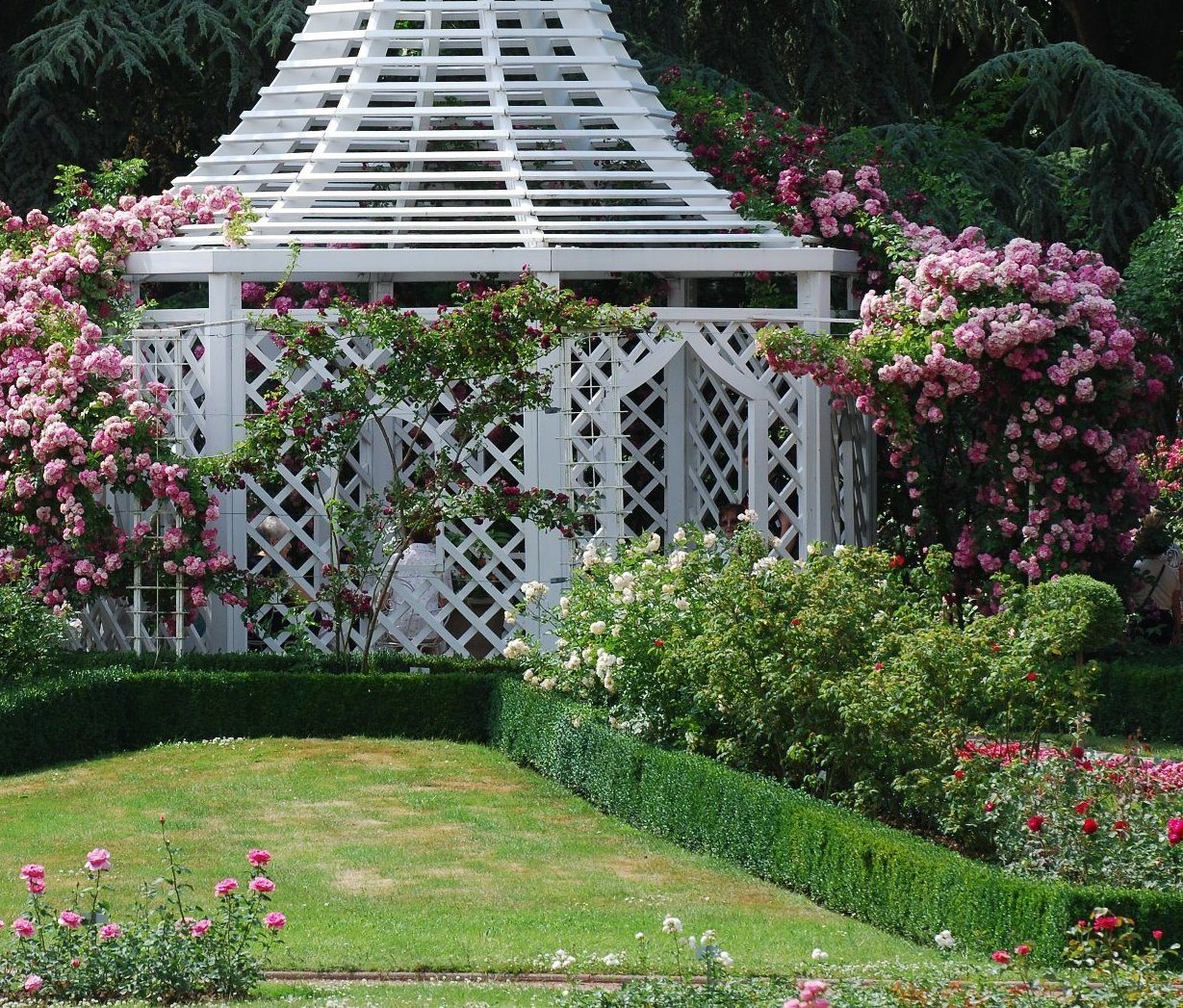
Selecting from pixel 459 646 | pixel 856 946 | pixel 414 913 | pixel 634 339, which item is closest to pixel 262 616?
pixel 459 646

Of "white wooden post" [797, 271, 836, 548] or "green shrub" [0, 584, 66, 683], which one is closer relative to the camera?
"green shrub" [0, 584, 66, 683]

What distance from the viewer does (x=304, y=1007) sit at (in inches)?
235

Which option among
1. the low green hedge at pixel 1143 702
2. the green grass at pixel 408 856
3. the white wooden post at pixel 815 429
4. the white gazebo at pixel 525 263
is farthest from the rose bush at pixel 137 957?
the white wooden post at pixel 815 429

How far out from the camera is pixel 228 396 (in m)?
12.8

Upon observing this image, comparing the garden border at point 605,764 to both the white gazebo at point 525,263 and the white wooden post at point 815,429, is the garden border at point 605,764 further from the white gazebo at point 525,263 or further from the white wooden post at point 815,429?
the white wooden post at point 815,429

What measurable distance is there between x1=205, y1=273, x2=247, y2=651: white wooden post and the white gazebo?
15 millimetres

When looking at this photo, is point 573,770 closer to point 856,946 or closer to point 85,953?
point 856,946

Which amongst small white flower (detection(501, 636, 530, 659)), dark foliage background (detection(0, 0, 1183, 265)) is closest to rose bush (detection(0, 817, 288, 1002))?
small white flower (detection(501, 636, 530, 659))

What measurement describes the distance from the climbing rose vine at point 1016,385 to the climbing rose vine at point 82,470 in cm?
368

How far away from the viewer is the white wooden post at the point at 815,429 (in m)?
13.5

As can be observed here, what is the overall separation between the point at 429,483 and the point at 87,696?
2310 millimetres

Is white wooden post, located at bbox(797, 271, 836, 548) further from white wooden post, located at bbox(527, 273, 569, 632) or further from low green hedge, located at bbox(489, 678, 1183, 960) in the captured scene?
low green hedge, located at bbox(489, 678, 1183, 960)

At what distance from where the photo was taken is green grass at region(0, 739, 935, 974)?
7.00m

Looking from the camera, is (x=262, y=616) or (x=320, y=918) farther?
(x=262, y=616)
